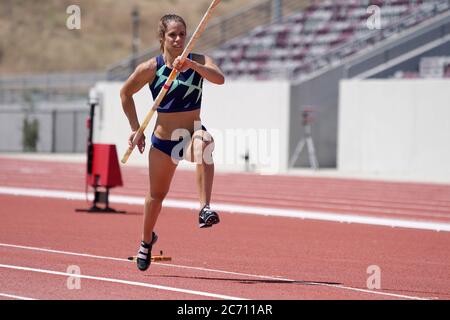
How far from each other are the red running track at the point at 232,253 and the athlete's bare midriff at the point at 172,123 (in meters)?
1.19

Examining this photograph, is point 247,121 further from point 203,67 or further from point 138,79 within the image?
point 203,67

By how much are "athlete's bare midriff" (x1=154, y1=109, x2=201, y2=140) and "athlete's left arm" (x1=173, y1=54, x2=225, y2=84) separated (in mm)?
395

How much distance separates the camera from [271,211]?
1727 cm

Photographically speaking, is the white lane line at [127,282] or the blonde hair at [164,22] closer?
the white lane line at [127,282]

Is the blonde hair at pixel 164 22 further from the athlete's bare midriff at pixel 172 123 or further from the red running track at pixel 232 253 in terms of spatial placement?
the red running track at pixel 232 253

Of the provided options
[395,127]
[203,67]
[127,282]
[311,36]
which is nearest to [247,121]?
[395,127]

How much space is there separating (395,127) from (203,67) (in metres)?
19.9

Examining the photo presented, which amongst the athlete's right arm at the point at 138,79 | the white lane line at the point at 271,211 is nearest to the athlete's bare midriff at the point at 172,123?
the athlete's right arm at the point at 138,79

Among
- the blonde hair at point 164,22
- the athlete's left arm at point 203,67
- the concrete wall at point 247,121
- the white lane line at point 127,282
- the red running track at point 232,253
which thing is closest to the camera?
the white lane line at point 127,282

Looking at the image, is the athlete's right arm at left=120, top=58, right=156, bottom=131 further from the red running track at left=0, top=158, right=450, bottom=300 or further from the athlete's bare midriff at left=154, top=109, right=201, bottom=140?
the red running track at left=0, top=158, right=450, bottom=300

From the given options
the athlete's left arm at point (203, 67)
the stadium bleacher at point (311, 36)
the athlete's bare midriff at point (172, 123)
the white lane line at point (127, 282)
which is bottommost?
the white lane line at point (127, 282)

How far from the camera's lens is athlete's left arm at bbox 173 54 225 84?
8125 mm

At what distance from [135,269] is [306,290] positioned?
1779mm

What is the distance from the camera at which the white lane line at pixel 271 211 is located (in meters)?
15.3
